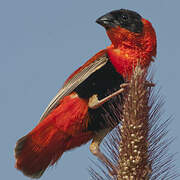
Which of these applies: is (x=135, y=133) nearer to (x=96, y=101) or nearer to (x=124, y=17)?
(x=96, y=101)

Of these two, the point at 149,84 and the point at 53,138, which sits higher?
the point at 149,84

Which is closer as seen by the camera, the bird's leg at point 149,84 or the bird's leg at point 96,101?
the bird's leg at point 149,84

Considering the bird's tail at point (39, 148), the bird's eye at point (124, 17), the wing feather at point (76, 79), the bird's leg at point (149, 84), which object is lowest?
the bird's tail at point (39, 148)

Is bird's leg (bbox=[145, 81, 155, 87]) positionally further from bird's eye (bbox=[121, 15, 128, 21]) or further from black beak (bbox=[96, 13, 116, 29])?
bird's eye (bbox=[121, 15, 128, 21])

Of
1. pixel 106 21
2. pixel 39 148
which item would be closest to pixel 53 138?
pixel 39 148

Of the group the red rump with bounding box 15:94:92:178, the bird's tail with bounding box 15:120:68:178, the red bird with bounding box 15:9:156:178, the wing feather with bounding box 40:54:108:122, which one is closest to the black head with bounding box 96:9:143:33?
the red bird with bounding box 15:9:156:178

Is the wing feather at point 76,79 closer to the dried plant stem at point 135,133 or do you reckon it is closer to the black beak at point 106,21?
the black beak at point 106,21

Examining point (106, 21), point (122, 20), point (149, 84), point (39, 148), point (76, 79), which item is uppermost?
point (106, 21)

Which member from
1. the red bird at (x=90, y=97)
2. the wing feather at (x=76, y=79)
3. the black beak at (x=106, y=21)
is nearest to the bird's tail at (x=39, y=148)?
the red bird at (x=90, y=97)
